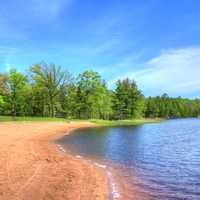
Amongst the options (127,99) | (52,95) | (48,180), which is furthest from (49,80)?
(48,180)

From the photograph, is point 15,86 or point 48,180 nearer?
point 48,180

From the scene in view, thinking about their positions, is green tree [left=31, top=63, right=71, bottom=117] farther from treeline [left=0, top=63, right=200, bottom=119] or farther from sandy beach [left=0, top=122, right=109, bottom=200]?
sandy beach [left=0, top=122, right=109, bottom=200]

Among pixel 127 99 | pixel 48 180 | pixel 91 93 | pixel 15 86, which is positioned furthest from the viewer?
pixel 127 99

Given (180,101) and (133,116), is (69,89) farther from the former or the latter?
(180,101)

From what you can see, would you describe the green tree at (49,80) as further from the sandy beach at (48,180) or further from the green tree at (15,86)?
the sandy beach at (48,180)

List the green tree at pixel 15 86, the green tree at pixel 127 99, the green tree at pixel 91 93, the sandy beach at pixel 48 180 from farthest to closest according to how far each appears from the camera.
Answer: the green tree at pixel 127 99
the green tree at pixel 91 93
the green tree at pixel 15 86
the sandy beach at pixel 48 180

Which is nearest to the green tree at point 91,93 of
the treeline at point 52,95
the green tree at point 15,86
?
the treeline at point 52,95

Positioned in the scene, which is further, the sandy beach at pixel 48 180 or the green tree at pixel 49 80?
the green tree at pixel 49 80

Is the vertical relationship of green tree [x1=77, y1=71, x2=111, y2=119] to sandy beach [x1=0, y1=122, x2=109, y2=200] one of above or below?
above

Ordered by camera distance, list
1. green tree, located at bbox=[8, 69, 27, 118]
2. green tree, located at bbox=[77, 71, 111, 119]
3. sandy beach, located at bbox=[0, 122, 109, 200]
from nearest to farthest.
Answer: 1. sandy beach, located at bbox=[0, 122, 109, 200]
2. green tree, located at bbox=[8, 69, 27, 118]
3. green tree, located at bbox=[77, 71, 111, 119]

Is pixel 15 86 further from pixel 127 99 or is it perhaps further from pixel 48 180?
pixel 48 180

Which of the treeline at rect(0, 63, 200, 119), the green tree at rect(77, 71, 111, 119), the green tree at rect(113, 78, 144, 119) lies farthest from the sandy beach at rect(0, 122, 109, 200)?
the green tree at rect(113, 78, 144, 119)

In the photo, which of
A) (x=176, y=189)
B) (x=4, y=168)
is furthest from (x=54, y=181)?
(x=176, y=189)

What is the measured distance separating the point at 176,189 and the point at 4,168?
750 cm
